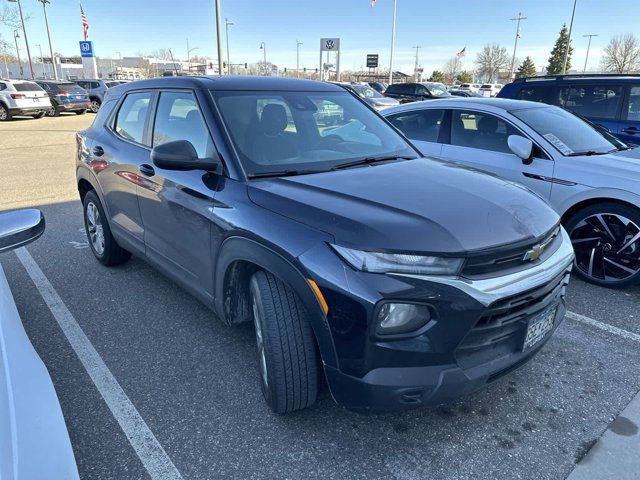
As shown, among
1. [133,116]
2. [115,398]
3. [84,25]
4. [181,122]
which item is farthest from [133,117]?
[84,25]

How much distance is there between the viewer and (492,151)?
16.1 ft

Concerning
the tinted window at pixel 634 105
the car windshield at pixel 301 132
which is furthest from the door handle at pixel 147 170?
the tinted window at pixel 634 105

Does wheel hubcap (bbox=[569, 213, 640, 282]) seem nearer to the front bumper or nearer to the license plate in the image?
the license plate

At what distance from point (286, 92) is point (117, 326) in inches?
84.1

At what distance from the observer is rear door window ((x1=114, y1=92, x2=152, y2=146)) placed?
3648mm

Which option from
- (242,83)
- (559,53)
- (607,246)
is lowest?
(607,246)

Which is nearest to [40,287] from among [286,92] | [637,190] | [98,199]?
[98,199]

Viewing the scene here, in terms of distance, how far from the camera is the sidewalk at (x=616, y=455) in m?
2.19

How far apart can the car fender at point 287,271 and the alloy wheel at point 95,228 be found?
8.22 feet

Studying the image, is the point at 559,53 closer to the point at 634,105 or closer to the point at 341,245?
the point at 634,105

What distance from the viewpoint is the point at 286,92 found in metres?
3.31

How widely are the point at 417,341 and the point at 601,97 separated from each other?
6.91m

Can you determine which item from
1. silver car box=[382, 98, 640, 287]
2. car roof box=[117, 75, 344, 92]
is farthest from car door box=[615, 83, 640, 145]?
car roof box=[117, 75, 344, 92]

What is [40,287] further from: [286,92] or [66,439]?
[66,439]
